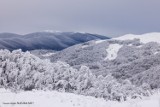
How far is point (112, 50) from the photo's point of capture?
5546 inches

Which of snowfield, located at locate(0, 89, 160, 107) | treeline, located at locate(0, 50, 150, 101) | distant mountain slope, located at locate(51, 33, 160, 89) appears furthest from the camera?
distant mountain slope, located at locate(51, 33, 160, 89)

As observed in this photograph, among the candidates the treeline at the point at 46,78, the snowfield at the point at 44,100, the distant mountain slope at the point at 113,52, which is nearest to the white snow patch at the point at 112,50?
the distant mountain slope at the point at 113,52

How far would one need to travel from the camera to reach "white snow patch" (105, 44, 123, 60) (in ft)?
424

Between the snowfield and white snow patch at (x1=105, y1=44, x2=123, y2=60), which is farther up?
white snow patch at (x1=105, y1=44, x2=123, y2=60)

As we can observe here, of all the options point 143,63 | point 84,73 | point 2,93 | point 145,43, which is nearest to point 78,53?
point 145,43

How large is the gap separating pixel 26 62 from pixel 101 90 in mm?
6533

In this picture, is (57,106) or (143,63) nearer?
(57,106)

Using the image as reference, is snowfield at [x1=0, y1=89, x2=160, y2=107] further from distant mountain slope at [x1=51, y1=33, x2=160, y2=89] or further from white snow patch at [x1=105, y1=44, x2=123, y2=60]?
white snow patch at [x1=105, y1=44, x2=123, y2=60]

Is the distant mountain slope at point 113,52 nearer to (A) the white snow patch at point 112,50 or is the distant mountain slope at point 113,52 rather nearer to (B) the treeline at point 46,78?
(A) the white snow patch at point 112,50

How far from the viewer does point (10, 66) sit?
2394 cm

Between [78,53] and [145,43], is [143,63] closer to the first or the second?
[145,43]

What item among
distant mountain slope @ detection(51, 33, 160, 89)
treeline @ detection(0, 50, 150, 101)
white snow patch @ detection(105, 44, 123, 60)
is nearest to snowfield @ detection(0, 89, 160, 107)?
treeline @ detection(0, 50, 150, 101)

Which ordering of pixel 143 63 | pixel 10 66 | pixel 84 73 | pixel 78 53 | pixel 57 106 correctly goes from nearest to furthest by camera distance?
pixel 57 106 < pixel 10 66 < pixel 84 73 < pixel 143 63 < pixel 78 53

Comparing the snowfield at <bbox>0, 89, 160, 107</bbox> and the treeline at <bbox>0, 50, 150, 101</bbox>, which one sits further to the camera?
the treeline at <bbox>0, 50, 150, 101</bbox>
